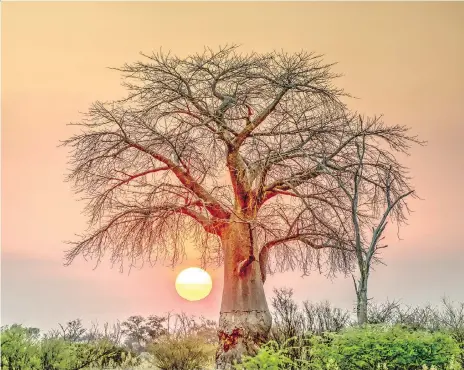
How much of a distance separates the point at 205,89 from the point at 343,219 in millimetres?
4567

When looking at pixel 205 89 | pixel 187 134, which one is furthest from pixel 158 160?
pixel 205 89

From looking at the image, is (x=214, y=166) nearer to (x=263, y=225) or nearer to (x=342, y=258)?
(x=263, y=225)

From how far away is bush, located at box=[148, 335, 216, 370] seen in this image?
14164 millimetres

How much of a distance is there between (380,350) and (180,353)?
803 centimetres

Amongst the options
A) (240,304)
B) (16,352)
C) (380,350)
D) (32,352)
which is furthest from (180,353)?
(380,350)

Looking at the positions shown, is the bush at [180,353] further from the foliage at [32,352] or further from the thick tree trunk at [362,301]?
the thick tree trunk at [362,301]

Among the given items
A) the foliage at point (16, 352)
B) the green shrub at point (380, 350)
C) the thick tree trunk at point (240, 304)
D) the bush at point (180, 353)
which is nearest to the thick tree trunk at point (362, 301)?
the green shrub at point (380, 350)

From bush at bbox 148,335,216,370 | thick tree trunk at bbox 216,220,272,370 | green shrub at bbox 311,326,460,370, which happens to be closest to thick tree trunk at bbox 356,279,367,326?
green shrub at bbox 311,326,460,370

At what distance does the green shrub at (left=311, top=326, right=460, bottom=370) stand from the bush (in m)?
7.57

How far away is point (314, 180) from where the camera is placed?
13961mm

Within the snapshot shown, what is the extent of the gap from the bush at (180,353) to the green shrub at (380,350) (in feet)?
24.8

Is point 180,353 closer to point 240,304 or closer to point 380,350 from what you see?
point 240,304

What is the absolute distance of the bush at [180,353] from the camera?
14164 millimetres

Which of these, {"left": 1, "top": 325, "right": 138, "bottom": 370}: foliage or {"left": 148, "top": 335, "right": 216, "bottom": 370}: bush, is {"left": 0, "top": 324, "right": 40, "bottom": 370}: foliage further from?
{"left": 148, "top": 335, "right": 216, "bottom": 370}: bush
